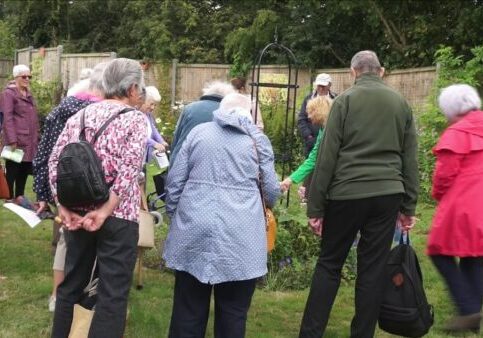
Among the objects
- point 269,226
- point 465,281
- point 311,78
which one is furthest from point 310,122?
point 311,78

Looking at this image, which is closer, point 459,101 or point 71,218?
point 71,218

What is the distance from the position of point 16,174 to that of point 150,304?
8.61ft

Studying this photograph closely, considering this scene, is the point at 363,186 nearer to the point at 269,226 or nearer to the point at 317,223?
the point at 317,223

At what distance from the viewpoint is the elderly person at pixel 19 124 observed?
21.4 feet

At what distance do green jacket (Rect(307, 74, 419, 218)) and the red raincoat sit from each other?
44 centimetres

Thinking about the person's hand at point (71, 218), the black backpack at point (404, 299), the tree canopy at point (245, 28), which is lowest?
the black backpack at point (404, 299)

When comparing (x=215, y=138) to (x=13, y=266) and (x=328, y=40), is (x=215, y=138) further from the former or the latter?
(x=328, y=40)

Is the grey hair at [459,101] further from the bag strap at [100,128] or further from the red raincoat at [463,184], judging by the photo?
the bag strap at [100,128]

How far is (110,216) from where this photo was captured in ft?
10.8

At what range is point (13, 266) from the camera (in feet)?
18.9

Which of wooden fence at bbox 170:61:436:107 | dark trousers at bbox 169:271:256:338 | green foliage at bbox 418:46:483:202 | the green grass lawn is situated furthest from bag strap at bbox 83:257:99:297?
green foliage at bbox 418:46:483:202

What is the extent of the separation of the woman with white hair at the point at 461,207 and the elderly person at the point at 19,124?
162 inches

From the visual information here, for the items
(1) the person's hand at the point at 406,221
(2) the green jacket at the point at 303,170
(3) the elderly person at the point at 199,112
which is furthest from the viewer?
(2) the green jacket at the point at 303,170

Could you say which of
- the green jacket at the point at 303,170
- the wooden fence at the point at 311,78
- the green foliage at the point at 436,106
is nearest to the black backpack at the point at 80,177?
the green jacket at the point at 303,170
